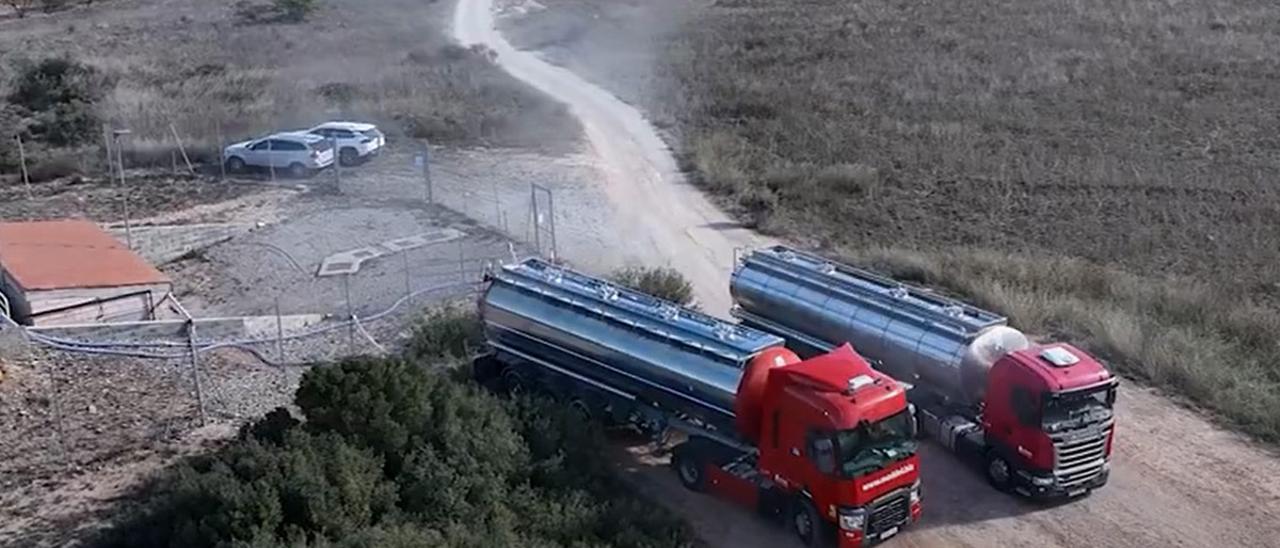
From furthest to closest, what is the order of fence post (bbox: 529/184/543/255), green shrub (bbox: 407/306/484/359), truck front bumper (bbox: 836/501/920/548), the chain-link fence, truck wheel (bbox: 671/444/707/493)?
fence post (bbox: 529/184/543/255) → green shrub (bbox: 407/306/484/359) → the chain-link fence → truck wheel (bbox: 671/444/707/493) → truck front bumper (bbox: 836/501/920/548)

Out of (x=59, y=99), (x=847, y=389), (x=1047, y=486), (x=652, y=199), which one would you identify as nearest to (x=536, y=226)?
(x=652, y=199)

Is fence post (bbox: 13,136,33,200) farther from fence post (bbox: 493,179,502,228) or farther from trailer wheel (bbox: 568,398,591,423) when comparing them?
trailer wheel (bbox: 568,398,591,423)

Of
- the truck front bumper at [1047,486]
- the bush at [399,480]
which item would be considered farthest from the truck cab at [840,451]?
the truck front bumper at [1047,486]

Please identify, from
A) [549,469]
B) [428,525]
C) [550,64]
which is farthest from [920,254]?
[550,64]

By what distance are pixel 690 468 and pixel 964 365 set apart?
4307 mm

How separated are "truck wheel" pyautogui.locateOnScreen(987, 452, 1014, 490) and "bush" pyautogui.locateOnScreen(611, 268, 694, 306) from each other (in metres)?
8.31

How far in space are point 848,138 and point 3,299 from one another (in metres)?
25.8

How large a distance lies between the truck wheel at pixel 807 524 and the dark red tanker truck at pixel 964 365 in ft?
11.2

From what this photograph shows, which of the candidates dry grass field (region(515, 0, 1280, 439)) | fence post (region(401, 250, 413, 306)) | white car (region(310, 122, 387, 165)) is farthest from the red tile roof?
dry grass field (region(515, 0, 1280, 439))

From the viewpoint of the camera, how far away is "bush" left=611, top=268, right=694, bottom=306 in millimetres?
27688

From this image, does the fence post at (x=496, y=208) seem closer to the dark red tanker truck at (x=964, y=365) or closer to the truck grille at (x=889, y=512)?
the dark red tanker truck at (x=964, y=365)

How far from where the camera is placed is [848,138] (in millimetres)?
43969

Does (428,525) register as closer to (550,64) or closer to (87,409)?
(87,409)

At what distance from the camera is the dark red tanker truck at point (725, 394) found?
18.1 meters
